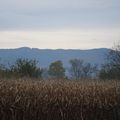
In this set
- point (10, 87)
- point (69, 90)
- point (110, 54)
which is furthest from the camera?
point (110, 54)

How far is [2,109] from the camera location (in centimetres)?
1194

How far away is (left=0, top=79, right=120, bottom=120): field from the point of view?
1212cm

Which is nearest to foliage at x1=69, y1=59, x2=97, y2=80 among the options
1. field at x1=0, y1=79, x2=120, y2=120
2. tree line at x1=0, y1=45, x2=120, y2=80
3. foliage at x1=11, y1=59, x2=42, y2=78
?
tree line at x1=0, y1=45, x2=120, y2=80

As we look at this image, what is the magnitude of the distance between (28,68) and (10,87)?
57.4ft

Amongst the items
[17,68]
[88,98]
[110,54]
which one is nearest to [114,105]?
[88,98]

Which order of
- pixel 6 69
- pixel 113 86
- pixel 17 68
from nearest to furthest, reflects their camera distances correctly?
pixel 113 86, pixel 6 69, pixel 17 68

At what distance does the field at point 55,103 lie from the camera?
1212cm

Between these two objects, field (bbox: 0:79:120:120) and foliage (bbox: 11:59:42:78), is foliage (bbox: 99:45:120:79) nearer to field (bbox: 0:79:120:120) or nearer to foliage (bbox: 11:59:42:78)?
foliage (bbox: 11:59:42:78)

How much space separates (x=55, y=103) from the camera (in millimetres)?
12586

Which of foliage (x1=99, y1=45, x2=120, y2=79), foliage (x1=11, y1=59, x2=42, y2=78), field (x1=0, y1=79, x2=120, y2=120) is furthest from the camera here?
foliage (x1=99, y1=45, x2=120, y2=79)

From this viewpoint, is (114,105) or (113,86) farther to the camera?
(113,86)

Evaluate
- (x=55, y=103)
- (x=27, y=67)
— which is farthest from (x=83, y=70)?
(x=55, y=103)

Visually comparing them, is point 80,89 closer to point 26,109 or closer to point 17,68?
point 26,109

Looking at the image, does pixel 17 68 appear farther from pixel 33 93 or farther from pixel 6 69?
pixel 33 93
